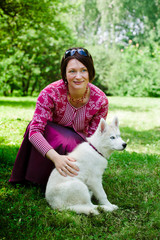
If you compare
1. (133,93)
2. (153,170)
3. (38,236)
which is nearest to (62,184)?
(38,236)

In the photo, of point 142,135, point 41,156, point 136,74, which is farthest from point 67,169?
point 136,74

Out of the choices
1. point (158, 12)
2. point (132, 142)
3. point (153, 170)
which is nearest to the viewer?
point (153, 170)

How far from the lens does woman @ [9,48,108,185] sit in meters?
2.43

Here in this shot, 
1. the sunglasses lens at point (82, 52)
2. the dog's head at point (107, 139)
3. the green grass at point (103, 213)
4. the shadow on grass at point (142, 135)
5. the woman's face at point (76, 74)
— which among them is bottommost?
the shadow on grass at point (142, 135)

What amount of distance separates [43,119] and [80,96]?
Answer: 466mm

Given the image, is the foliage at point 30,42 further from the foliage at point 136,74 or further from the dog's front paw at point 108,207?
the dog's front paw at point 108,207

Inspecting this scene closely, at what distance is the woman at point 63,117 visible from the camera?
2.43m

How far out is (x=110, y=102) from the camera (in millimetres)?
12875

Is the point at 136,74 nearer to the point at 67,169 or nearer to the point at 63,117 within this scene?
the point at 63,117

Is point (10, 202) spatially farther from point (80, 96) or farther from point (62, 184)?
point (80, 96)

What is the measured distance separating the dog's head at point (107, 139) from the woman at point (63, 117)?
281 millimetres

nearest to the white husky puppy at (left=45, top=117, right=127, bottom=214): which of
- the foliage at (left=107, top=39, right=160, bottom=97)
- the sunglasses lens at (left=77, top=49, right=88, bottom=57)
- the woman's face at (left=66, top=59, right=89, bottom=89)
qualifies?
the woman's face at (left=66, top=59, right=89, bottom=89)

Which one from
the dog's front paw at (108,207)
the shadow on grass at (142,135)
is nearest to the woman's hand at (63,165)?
the dog's front paw at (108,207)

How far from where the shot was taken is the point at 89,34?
83.3 ft
